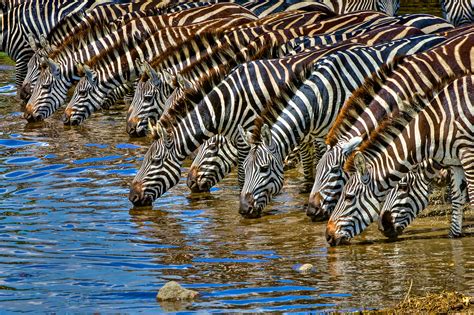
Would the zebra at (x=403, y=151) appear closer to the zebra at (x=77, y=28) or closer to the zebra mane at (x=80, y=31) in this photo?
the zebra mane at (x=80, y=31)

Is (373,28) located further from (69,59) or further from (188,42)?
(69,59)

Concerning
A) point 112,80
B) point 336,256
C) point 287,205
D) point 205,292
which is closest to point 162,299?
point 205,292

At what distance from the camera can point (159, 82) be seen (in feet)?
59.5

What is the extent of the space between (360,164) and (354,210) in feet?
1.54

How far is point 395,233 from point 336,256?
87 centimetres

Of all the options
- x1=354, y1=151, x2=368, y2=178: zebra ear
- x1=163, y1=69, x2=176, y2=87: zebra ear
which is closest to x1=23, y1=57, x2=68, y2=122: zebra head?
x1=163, y1=69, x2=176, y2=87: zebra ear

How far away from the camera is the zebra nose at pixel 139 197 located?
14.8 metres

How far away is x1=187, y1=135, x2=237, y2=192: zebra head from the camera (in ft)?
50.1

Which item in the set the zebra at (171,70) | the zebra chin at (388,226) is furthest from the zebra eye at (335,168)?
the zebra at (171,70)

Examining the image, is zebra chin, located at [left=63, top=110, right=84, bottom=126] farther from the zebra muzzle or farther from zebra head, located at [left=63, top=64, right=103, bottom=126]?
the zebra muzzle

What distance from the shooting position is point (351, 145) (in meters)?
12.6

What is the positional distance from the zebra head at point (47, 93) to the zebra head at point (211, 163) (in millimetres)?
5935

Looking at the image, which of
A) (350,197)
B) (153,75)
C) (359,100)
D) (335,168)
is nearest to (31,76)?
(153,75)

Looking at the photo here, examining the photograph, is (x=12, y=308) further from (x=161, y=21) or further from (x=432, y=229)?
(x=161, y=21)
